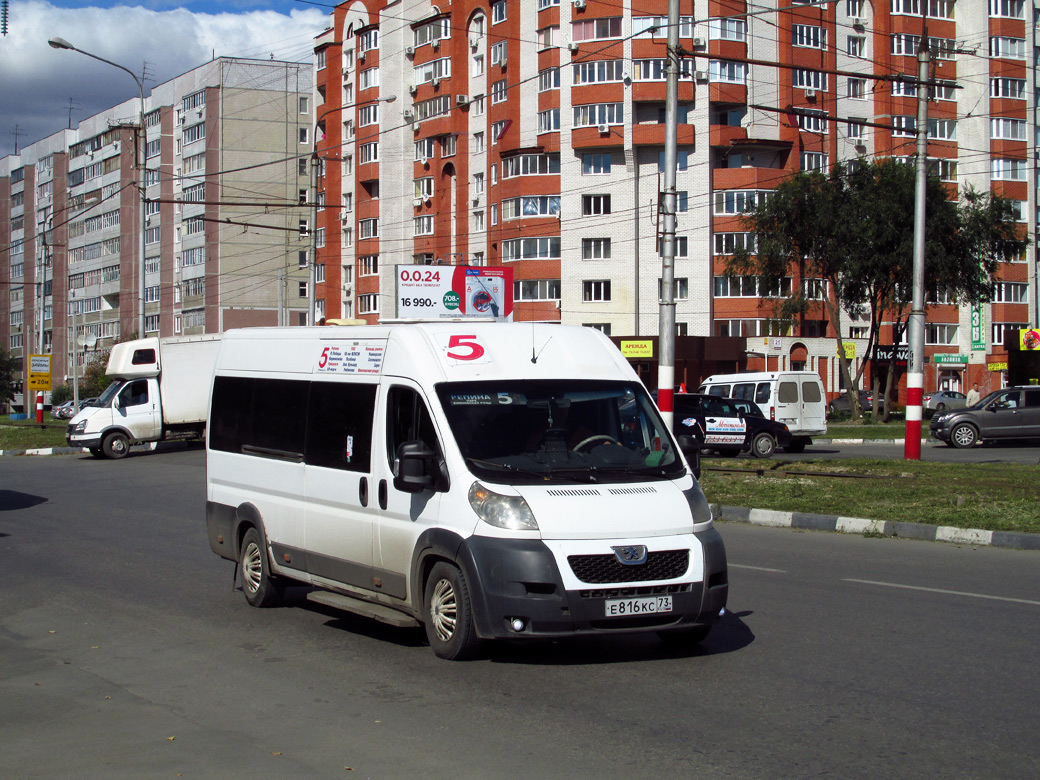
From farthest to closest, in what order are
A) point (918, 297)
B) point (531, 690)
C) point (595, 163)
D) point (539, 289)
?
point (539, 289), point (595, 163), point (918, 297), point (531, 690)

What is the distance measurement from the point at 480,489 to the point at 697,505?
4.45ft

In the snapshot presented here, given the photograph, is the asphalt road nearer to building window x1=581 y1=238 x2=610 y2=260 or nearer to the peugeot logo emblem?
the peugeot logo emblem

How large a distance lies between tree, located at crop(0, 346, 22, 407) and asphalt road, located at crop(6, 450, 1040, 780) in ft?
295

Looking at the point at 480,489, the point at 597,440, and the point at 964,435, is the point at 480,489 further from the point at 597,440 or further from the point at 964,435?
the point at 964,435

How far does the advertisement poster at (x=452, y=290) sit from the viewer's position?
3791cm

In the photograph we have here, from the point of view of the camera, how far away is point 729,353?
61.7 metres

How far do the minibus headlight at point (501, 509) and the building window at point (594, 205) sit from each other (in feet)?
191

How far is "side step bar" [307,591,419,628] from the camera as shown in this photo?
24.6 feet

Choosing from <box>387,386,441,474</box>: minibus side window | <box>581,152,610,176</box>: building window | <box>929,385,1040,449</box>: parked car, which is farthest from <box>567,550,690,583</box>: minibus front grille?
<box>581,152,610,176</box>: building window

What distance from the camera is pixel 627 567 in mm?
6754

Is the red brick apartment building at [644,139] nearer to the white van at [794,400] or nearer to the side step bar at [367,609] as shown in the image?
the white van at [794,400]

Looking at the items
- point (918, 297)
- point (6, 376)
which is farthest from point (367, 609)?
point (6, 376)

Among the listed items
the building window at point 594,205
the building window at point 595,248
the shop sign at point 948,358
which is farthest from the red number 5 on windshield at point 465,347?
the shop sign at point 948,358

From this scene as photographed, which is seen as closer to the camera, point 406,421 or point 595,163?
point 406,421
